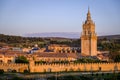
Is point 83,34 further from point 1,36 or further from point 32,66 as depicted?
point 1,36

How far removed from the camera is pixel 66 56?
200 ft

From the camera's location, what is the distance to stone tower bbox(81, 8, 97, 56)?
67.0 m

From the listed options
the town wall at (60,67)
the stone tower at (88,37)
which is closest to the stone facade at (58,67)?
A: the town wall at (60,67)

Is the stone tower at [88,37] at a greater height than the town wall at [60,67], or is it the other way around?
the stone tower at [88,37]

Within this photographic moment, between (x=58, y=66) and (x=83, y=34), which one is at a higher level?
(x=83, y=34)

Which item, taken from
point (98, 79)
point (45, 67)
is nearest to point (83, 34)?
point (45, 67)

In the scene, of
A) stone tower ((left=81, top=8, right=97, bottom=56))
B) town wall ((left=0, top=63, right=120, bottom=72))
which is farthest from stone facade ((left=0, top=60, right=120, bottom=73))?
stone tower ((left=81, top=8, right=97, bottom=56))

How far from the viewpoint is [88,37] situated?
67375 mm

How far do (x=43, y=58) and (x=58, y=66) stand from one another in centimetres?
1655

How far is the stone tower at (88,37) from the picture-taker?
6700 centimetres

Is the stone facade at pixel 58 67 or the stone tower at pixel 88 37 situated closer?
the stone facade at pixel 58 67

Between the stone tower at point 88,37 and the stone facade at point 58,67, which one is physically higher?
the stone tower at point 88,37

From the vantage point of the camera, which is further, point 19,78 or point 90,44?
point 90,44

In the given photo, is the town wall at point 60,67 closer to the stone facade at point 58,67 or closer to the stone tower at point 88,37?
the stone facade at point 58,67
